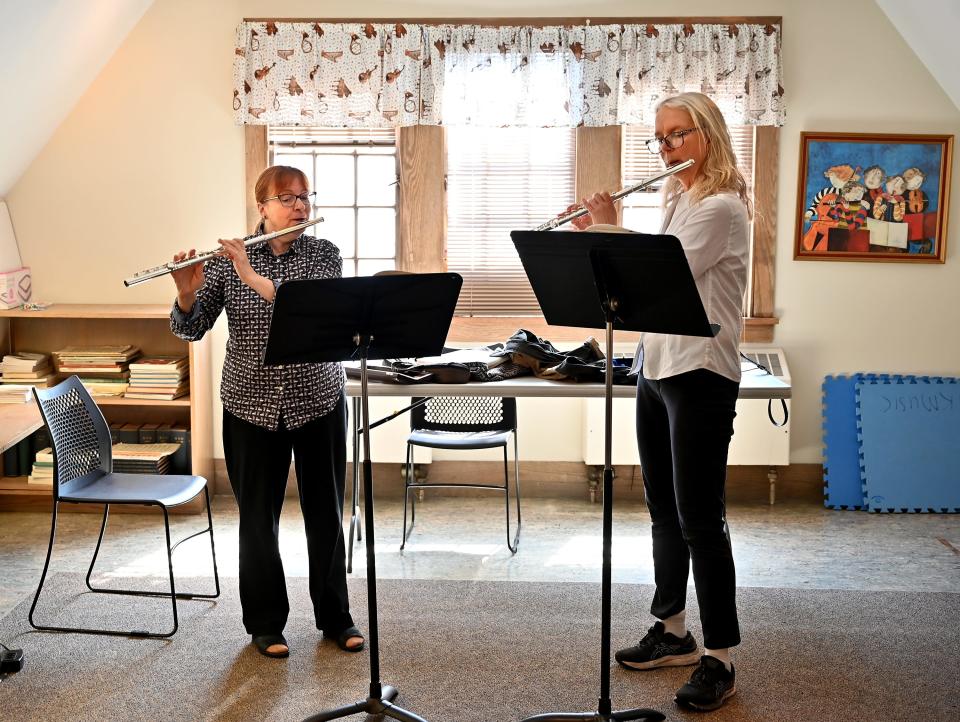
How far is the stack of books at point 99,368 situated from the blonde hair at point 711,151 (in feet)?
9.89

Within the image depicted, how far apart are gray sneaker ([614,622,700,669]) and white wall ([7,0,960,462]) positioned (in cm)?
215

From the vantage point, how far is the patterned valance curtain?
4.78 meters

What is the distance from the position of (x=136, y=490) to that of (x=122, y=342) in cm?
179

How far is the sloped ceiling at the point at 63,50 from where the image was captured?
13.6 feet

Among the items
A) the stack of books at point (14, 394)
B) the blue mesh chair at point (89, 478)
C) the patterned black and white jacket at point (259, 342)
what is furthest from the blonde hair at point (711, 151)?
the stack of books at point (14, 394)

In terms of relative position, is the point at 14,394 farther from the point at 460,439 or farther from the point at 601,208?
the point at 601,208

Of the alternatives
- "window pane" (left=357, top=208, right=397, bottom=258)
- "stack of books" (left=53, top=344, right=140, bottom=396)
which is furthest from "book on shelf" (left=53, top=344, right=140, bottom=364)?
"window pane" (left=357, top=208, right=397, bottom=258)

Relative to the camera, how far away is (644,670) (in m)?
3.16

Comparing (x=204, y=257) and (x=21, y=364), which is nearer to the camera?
(x=204, y=257)

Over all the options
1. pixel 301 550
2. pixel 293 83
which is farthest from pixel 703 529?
pixel 293 83

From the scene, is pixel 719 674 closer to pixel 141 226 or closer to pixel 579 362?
pixel 579 362

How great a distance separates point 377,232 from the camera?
5051 millimetres

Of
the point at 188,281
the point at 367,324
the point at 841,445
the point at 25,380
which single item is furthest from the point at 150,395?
the point at 841,445

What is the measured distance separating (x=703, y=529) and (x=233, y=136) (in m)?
3.07
